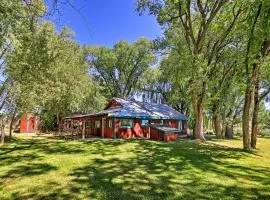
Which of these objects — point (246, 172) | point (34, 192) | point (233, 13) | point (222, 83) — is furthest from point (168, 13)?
point (34, 192)

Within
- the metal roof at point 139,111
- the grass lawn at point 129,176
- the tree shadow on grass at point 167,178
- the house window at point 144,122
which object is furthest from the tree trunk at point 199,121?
the tree shadow on grass at point 167,178

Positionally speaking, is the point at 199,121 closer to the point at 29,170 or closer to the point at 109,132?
the point at 109,132

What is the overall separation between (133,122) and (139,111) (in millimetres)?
1745

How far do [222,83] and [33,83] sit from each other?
22.1 metres

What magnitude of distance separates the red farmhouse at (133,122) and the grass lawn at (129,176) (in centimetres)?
1081

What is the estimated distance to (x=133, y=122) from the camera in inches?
1105

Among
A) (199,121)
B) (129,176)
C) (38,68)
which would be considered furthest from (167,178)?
(199,121)

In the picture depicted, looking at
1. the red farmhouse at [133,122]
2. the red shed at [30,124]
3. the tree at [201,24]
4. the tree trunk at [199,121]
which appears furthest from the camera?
the red shed at [30,124]

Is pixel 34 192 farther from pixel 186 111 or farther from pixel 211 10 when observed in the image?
pixel 186 111

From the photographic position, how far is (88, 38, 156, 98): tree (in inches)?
2018

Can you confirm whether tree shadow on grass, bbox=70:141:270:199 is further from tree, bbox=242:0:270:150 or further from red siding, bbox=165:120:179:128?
red siding, bbox=165:120:179:128

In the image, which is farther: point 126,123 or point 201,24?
point 126,123

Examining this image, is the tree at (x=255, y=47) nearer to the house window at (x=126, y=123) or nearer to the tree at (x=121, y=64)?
the house window at (x=126, y=123)

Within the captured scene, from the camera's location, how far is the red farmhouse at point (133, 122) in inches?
1054
